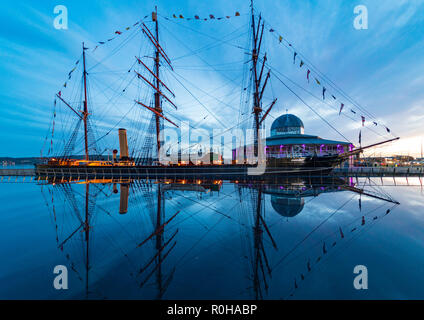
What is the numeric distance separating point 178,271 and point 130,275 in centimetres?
89

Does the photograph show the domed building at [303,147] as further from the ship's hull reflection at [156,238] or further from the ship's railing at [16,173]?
the ship's railing at [16,173]

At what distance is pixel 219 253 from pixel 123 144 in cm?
3446

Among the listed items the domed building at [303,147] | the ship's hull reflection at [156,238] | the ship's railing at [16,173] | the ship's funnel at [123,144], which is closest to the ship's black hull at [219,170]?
the ship's funnel at [123,144]

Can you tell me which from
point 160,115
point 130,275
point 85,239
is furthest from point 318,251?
point 160,115

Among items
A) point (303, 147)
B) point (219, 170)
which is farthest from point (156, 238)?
point (303, 147)

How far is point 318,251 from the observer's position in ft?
12.6

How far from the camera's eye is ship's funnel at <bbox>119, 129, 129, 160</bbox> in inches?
1252

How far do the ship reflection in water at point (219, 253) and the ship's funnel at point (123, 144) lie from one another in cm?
2704

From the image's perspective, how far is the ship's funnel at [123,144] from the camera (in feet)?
104

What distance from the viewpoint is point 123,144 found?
3256 cm

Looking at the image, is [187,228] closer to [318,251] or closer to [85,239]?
[85,239]

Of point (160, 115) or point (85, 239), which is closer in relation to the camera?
point (85, 239)

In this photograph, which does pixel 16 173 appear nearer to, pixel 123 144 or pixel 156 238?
pixel 123 144

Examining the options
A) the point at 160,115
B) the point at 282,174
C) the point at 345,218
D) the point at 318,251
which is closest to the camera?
the point at 318,251
